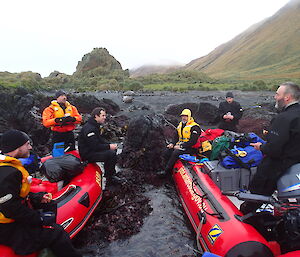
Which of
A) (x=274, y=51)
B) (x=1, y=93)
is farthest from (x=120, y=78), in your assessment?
(x=274, y=51)

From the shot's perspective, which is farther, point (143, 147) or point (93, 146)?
point (143, 147)

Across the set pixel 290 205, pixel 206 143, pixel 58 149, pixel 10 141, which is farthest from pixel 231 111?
pixel 10 141

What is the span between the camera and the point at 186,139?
5.63 metres

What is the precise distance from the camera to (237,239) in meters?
2.87

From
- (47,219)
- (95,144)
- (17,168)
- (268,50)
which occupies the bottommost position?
(268,50)

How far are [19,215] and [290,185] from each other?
9.85 ft

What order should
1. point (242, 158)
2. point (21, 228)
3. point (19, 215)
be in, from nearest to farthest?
point (19, 215), point (21, 228), point (242, 158)

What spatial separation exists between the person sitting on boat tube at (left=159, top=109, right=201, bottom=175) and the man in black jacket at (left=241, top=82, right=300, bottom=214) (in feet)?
8.19

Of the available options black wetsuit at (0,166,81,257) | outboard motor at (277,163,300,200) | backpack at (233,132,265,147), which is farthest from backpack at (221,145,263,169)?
black wetsuit at (0,166,81,257)

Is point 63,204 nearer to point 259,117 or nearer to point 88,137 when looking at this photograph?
point 88,137

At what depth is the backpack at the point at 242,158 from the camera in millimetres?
4281

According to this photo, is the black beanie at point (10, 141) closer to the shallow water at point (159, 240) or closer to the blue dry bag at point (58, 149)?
the shallow water at point (159, 240)

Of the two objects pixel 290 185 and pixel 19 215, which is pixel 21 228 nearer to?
pixel 19 215

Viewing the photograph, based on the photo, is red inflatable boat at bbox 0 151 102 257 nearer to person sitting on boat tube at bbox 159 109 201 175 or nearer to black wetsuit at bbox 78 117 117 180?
black wetsuit at bbox 78 117 117 180
